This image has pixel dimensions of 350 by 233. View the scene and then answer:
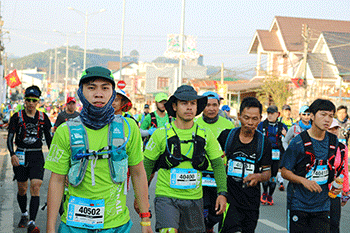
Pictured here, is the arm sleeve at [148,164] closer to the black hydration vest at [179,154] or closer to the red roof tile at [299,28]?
the black hydration vest at [179,154]

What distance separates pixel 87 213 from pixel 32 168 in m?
4.28

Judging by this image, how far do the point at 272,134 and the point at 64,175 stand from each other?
6975 millimetres

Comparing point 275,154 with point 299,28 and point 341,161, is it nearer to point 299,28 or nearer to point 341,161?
point 341,161

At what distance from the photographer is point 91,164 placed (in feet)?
11.4

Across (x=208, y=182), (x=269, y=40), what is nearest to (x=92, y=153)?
(x=208, y=182)

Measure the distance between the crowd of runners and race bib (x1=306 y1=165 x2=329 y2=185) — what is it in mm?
10

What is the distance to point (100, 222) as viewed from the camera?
136 inches

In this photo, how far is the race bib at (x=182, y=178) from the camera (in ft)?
16.4

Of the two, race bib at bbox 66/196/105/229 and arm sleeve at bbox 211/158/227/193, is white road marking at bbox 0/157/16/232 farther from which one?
race bib at bbox 66/196/105/229

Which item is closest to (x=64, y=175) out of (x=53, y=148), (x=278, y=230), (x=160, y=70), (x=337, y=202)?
(x=53, y=148)

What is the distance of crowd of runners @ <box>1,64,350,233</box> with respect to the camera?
3482 mm

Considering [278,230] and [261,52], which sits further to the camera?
[261,52]

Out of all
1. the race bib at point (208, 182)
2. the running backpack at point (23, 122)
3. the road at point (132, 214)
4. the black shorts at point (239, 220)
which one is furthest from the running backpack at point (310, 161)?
the running backpack at point (23, 122)

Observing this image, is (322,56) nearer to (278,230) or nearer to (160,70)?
(278,230)
